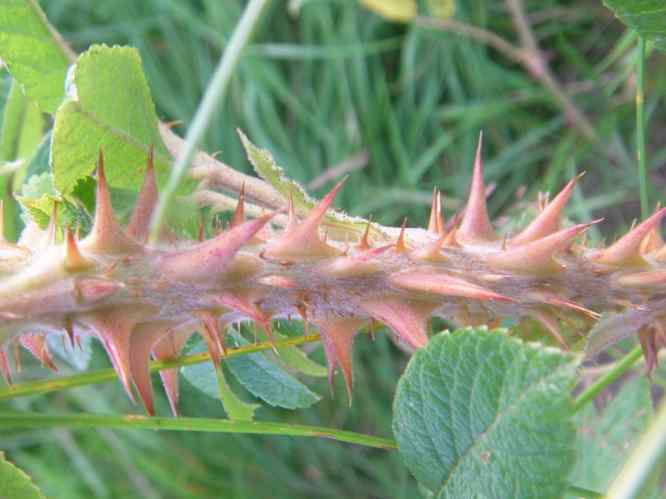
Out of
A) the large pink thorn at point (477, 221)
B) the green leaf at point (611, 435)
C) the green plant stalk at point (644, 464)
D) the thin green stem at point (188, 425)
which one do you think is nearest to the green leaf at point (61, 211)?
the thin green stem at point (188, 425)

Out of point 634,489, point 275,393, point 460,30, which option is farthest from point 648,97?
point 634,489

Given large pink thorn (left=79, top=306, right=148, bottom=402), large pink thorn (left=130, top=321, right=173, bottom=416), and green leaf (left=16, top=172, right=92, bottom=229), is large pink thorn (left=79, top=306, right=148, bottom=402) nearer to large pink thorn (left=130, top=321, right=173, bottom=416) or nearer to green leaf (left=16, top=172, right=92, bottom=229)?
large pink thorn (left=130, top=321, right=173, bottom=416)

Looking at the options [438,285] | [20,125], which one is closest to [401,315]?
[438,285]

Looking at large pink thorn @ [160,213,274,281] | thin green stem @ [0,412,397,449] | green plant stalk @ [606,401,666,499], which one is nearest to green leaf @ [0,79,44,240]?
thin green stem @ [0,412,397,449]

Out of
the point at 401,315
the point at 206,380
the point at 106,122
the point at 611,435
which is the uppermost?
the point at 106,122

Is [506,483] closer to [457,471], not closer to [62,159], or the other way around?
[457,471]

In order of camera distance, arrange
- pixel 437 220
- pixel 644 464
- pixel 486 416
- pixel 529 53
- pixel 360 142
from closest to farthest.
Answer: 1. pixel 644 464
2. pixel 486 416
3. pixel 437 220
4. pixel 529 53
5. pixel 360 142

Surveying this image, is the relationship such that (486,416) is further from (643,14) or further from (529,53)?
(529,53)
